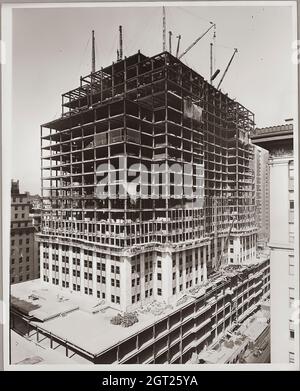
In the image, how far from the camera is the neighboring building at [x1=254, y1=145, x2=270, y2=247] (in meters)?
4.47

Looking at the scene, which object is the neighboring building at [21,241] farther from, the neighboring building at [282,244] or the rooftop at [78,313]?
the neighboring building at [282,244]

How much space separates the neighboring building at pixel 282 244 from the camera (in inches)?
158

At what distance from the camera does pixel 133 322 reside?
4637 mm

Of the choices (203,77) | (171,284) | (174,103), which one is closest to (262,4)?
(203,77)

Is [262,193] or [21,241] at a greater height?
[262,193]

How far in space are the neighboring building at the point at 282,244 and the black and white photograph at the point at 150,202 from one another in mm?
18

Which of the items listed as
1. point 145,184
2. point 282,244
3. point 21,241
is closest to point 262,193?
point 282,244

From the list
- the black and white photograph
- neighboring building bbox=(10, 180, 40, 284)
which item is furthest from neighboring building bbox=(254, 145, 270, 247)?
neighboring building bbox=(10, 180, 40, 284)

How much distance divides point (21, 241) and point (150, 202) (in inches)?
96.9

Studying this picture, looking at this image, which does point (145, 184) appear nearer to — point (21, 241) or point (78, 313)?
point (21, 241)

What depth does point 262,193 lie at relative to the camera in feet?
15.1

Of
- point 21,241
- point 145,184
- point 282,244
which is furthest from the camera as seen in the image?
point 145,184

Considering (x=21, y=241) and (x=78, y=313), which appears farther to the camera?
(x=78, y=313)

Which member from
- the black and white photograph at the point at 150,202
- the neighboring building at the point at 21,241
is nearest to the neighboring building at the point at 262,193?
the black and white photograph at the point at 150,202
